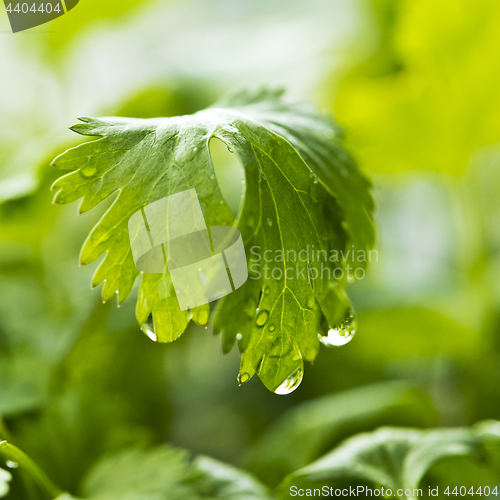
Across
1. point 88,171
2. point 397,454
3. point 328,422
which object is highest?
point 88,171

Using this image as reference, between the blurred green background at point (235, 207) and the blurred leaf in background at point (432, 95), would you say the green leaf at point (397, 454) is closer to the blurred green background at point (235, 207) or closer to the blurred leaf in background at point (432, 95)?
the blurred green background at point (235, 207)

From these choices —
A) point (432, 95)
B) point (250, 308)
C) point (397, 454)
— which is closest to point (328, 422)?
point (397, 454)

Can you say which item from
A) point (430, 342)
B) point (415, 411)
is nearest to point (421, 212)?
point (430, 342)

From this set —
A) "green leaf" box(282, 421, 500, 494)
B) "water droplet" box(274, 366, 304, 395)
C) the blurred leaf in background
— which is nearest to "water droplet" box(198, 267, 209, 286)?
"water droplet" box(274, 366, 304, 395)

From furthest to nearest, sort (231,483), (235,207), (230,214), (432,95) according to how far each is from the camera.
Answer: (432,95)
(235,207)
(231,483)
(230,214)

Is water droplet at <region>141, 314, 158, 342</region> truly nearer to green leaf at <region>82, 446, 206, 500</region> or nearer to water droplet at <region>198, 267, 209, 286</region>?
water droplet at <region>198, 267, 209, 286</region>

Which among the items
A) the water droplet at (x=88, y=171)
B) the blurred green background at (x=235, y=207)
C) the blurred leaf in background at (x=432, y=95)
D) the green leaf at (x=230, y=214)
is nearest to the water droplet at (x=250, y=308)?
the green leaf at (x=230, y=214)

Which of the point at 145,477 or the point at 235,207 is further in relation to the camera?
the point at 235,207

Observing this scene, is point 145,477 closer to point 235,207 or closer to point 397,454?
point 397,454

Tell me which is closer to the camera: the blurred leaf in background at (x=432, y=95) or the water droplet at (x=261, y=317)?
the water droplet at (x=261, y=317)
